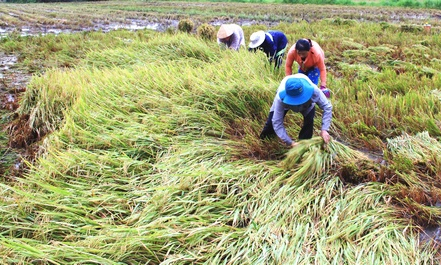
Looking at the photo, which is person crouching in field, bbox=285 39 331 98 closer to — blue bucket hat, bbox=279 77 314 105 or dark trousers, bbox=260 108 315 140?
dark trousers, bbox=260 108 315 140

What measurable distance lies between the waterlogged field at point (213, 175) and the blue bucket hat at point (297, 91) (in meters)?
0.37

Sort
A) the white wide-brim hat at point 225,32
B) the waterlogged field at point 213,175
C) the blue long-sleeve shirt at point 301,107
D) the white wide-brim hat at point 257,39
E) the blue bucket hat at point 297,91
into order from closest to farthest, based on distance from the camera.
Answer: the waterlogged field at point 213,175 < the blue bucket hat at point 297,91 < the blue long-sleeve shirt at point 301,107 < the white wide-brim hat at point 257,39 < the white wide-brim hat at point 225,32

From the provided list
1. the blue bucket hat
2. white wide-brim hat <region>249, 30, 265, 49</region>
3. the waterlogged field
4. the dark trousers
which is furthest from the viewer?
white wide-brim hat <region>249, 30, 265, 49</region>

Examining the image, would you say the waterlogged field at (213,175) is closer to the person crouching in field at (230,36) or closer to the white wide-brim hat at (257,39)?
the white wide-brim hat at (257,39)

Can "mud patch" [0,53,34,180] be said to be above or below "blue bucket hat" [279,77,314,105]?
below

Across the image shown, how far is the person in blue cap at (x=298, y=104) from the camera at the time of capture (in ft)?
9.21

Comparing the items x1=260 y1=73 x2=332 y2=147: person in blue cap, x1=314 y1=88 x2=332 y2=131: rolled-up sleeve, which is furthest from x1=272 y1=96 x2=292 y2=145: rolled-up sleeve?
x1=314 y1=88 x2=332 y2=131: rolled-up sleeve

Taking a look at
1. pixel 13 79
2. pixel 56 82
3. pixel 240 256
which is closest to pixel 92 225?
pixel 240 256

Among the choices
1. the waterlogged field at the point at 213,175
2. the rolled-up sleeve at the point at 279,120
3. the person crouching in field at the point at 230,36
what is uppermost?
the person crouching in field at the point at 230,36

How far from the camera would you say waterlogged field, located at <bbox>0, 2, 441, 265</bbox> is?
2309mm

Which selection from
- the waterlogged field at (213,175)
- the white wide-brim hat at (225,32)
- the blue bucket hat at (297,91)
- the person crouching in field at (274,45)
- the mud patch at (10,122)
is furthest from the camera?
the white wide-brim hat at (225,32)

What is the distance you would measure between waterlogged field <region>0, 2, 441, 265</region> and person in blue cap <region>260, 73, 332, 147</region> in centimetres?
17

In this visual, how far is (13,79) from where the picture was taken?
6371 millimetres

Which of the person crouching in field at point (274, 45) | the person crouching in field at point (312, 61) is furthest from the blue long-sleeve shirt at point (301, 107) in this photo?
the person crouching in field at point (274, 45)
